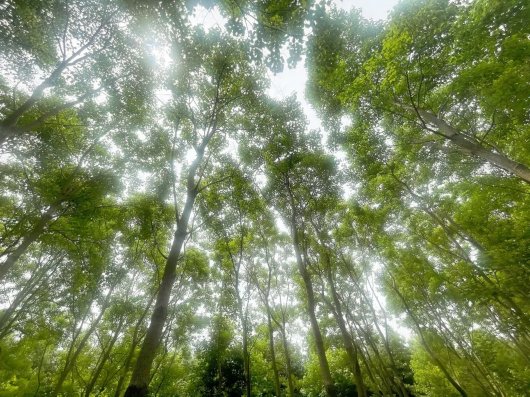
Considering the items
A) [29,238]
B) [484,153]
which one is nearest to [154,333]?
[29,238]

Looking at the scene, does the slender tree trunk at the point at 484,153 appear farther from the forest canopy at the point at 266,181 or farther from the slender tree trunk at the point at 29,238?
the slender tree trunk at the point at 29,238

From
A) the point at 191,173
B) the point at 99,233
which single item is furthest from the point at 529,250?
the point at 99,233

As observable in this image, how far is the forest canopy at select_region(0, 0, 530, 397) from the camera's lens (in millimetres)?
7625

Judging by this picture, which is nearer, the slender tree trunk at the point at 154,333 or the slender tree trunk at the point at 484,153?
the slender tree trunk at the point at 154,333

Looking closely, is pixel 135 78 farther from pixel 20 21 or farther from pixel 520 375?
pixel 520 375

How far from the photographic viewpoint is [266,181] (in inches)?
603

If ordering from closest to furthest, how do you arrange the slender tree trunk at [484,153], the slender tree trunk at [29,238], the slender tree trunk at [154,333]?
1. the slender tree trunk at [154,333]
2. the slender tree trunk at [484,153]
3. the slender tree trunk at [29,238]

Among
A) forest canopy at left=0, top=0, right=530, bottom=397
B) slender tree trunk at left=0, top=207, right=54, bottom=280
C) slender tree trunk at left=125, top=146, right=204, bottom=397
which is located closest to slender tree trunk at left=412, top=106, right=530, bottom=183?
forest canopy at left=0, top=0, right=530, bottom=397

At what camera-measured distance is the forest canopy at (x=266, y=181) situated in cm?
762

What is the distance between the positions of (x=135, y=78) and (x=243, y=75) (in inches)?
197

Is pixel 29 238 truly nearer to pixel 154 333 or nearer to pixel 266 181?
pixel 154 333

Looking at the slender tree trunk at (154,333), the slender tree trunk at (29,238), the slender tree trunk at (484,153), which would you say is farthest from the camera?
the slender tree trunk at (29,238)

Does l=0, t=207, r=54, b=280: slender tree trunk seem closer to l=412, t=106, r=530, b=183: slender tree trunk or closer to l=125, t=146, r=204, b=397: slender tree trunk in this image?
l=125, t=146, r=204, b=397: slender tree trunk

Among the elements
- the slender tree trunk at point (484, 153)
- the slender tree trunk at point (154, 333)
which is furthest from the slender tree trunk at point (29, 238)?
the slender tree trunk at point (484, 153)
